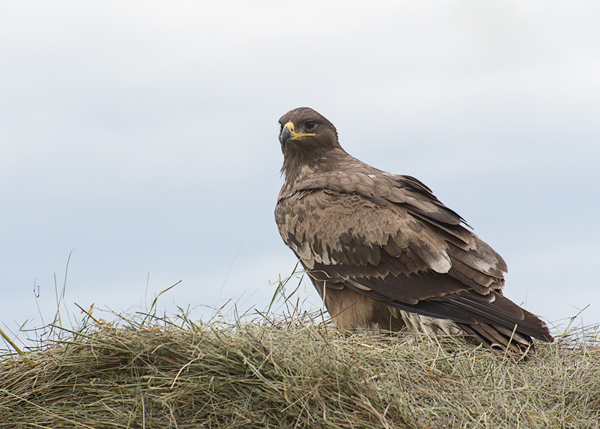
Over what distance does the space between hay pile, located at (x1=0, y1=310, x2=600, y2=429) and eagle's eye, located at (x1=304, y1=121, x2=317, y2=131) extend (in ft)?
9.87

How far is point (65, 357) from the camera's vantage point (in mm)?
4715

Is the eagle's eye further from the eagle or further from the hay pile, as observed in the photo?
the hay pile

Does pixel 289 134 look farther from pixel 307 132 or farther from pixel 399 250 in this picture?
pixel 399 250

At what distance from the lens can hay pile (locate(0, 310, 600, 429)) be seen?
4289mm

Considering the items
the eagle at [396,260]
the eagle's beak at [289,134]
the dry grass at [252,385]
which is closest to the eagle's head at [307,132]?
the eagle's beak at [289,134]

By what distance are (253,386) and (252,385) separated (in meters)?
0.01

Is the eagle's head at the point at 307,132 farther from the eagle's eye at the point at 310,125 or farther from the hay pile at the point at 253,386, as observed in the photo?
the hay pile at the point at 253,386

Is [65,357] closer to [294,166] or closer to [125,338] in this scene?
[125,338]

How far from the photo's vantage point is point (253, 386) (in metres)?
4.33

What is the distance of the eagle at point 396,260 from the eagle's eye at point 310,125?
2.24 ft

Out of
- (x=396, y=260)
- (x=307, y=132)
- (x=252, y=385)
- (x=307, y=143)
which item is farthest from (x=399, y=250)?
(x=252, y=385)

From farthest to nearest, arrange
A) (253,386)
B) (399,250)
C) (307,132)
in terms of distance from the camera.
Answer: (307,132) → (399,250) → (253,386)

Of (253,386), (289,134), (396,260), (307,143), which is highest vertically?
(289,134)

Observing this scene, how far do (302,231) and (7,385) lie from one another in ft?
9.87
